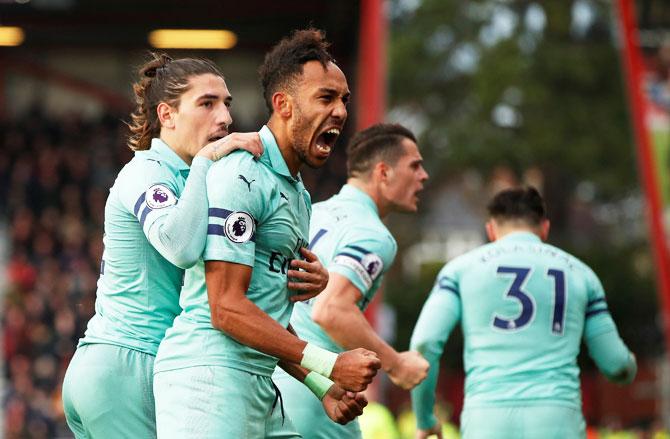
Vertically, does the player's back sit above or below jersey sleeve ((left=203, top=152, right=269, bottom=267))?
below

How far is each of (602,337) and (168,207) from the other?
2.99m

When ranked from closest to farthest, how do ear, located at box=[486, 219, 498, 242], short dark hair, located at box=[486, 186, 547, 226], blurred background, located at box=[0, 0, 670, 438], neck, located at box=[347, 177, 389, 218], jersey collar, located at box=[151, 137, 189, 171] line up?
jersey collar, located at box=[151, 137, 189, 171]
neck, located at box=[347, 177, 389, 218]
short dark hair, located at box=[486, 186, 547, 226]
ear, located at box=[486, 219, 498, 242]
blurred background, located at box=[0, 0, 670, 438]

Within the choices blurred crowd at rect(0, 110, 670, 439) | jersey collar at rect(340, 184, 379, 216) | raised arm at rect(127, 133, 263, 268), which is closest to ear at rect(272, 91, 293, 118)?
raised arm at rect(127, 133, 263, 268)

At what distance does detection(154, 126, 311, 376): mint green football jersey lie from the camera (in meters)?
4.23

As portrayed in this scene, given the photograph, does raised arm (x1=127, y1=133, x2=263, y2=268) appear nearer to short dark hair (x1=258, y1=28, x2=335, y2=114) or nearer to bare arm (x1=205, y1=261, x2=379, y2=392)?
bare arm (x1=205, y1=261, x2=379, y2=392)

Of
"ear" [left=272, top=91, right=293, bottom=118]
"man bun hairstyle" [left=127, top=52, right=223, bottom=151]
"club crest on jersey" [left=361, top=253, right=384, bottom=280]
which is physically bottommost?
"club crest on jersey" [left=361, top=253, right=384, bottom=280]

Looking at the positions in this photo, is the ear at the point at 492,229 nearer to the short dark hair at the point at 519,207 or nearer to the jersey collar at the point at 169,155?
the short dark hair at the point at 519,207

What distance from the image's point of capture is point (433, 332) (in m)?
6.57

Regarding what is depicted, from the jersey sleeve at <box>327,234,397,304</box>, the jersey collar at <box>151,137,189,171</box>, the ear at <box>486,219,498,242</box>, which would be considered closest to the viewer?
the jersey collar at <box>151,137,189,171</box>

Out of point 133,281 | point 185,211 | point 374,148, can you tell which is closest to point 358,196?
point 374,148

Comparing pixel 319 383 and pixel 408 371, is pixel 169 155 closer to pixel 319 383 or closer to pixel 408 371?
pixel 319 383

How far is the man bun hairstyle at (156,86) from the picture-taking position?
5.00 metres

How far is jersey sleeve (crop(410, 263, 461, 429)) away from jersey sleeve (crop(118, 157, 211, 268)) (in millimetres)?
2167

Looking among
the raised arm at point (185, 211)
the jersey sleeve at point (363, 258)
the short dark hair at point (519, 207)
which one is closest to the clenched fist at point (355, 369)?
the raised arm at point (185, 211)
